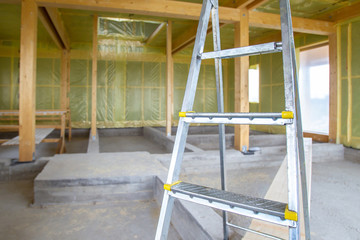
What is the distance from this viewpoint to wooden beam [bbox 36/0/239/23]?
13.3ft

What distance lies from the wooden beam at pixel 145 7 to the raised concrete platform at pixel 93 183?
2.56m

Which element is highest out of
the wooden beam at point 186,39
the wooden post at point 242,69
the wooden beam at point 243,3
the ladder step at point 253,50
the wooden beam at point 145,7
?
the wooden beam at point 186,39

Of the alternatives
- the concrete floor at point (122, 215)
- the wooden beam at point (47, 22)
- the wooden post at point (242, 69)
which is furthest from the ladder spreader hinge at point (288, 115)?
the wooden beam at point (47, 22)

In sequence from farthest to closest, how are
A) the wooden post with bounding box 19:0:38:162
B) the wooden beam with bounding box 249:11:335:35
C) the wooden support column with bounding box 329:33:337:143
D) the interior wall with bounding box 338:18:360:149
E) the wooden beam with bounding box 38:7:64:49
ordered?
the wooden support column with bounding box 329:33:337:143
the interior wall with bounding box 338:18:360:149
the wooden beam with bounding box 249:11:335:35
the wooden beam with bounding box 38:7:64:49
the wooden post with bounding box 19:0:38:162

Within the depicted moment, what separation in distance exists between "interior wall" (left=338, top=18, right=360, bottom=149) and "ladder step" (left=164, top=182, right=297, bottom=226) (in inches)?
234

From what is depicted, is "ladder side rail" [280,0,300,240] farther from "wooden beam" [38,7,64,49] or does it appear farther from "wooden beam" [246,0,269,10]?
"wooden beam" [38,7,64,49]

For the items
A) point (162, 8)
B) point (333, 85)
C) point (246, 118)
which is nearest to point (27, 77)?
point (162, 8)

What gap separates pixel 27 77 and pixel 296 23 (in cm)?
526

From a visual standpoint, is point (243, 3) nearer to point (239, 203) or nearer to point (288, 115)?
point (288, 115)

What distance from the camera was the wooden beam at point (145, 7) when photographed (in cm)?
407

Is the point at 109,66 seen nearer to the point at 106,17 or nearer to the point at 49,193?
the point at 106,17

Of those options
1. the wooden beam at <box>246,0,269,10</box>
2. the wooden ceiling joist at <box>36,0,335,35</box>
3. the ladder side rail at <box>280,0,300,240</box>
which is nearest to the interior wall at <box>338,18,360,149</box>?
the wooden ceiling joist at <box>36,0,335,35</box>

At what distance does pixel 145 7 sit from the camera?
432cm

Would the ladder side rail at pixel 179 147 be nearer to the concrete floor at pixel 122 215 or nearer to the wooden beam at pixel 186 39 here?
the concrete floor at pixel 122 215
